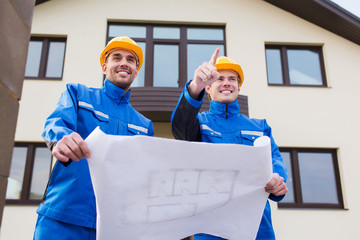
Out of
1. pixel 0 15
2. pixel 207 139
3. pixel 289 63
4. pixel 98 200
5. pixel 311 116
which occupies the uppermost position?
pixel 289 63

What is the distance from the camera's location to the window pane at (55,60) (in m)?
8.02

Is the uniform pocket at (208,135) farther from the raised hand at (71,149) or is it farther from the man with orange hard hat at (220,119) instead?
the raised hand at (71,149)

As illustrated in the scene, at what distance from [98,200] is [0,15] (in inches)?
29.9

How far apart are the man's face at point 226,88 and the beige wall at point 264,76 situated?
210 inches

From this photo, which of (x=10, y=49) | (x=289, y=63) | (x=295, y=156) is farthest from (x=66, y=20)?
(x=10, y=49)

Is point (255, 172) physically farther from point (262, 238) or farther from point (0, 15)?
point (0, 15)

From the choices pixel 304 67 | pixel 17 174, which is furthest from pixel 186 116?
pixel 304 67

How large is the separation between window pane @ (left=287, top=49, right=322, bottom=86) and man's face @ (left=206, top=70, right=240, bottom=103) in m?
6.72

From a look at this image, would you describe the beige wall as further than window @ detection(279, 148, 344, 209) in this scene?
No

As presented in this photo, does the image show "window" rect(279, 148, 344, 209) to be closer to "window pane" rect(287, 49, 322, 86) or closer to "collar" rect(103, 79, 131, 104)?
"window pane" rect(287, 49, 322, 86)

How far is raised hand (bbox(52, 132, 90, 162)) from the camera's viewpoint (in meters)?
1.17

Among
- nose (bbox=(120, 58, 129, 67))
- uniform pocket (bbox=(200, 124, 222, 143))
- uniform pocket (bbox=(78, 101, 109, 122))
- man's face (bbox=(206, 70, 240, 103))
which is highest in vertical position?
nose (bbox=(120, 58, 129, 67))

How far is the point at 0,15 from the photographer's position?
105cm

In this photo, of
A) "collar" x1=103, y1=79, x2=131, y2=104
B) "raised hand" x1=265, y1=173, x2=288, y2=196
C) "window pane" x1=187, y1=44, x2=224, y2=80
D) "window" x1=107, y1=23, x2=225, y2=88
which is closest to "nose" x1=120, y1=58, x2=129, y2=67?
"collar" x1=103, y1=79, x2=131, y2=104
